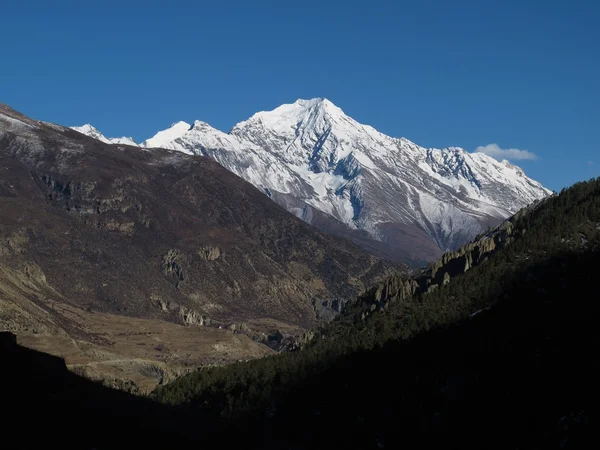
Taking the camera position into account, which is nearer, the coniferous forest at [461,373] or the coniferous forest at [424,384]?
the coniferous forest at [424,384]

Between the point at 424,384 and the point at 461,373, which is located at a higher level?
the point at 461,373

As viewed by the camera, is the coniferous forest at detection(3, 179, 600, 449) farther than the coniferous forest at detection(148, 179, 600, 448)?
No

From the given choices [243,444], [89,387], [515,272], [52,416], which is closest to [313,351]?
[515,272]

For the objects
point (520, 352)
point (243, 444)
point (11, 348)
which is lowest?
point (243, 444)

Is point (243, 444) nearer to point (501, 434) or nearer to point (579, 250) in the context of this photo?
point (501, 434)

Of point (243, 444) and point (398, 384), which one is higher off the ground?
point (398, 384)

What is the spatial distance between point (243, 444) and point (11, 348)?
31.5m

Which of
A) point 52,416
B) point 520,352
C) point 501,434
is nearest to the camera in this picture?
point 52,416

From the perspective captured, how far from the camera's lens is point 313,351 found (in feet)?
636

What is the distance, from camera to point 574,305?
143 meters

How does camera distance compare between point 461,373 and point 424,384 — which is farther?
point 424,384

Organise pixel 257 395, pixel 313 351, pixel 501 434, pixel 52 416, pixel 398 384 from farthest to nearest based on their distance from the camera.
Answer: pixel 313 351, pixel 257 395, pixel 398 384, pixel 501 434, pixel 52 416

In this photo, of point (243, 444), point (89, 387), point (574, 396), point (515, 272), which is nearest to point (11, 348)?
point (89, 387)

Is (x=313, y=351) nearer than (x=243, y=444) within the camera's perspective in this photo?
No
